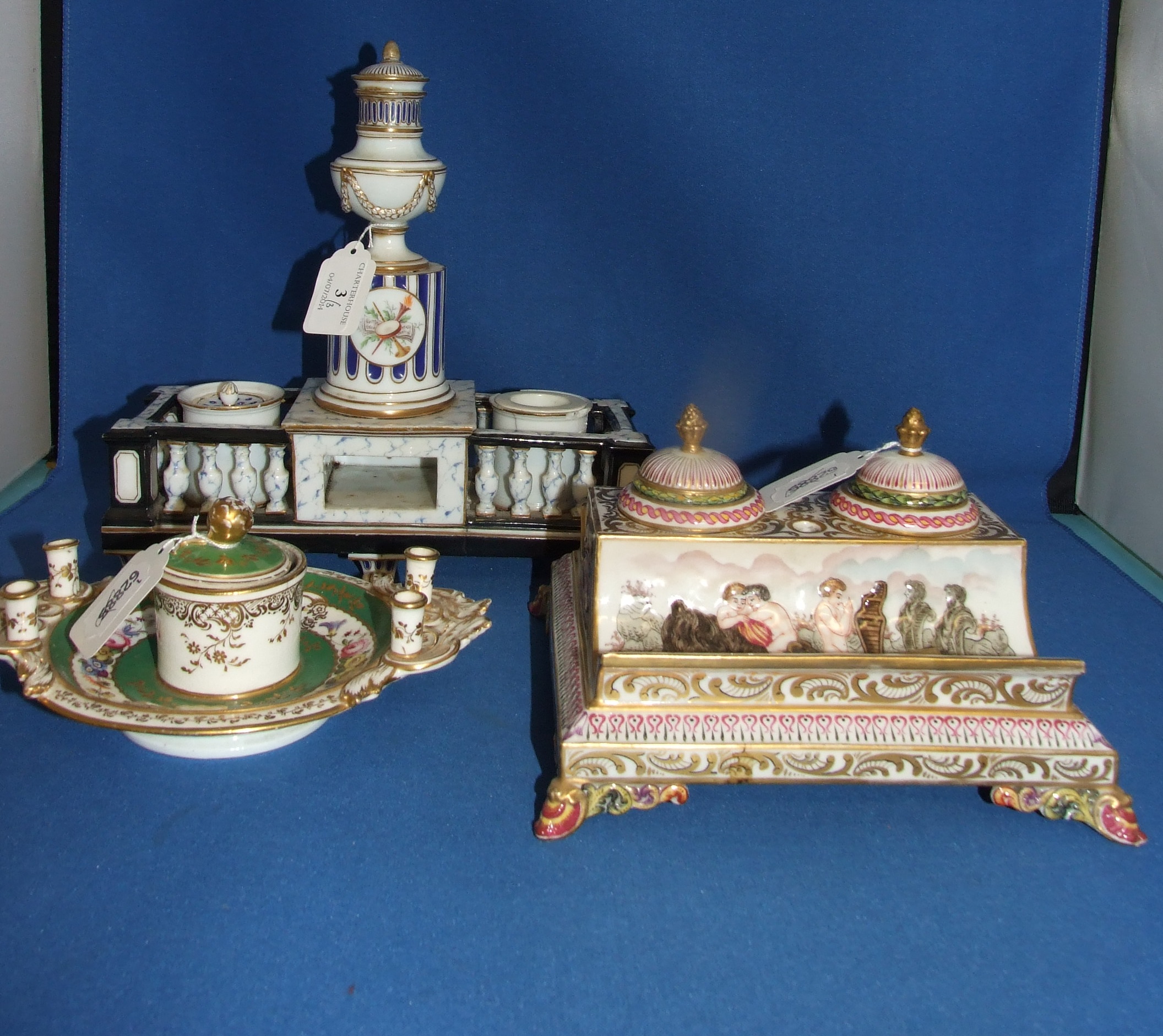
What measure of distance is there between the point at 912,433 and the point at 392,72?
54.5 inches

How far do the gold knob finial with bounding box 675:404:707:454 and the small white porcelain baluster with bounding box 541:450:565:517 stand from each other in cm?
71

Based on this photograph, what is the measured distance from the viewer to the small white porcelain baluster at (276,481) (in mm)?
2734

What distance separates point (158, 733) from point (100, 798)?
0.58 feet

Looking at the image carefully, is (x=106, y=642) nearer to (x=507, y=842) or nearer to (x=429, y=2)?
(x=507, y=842)

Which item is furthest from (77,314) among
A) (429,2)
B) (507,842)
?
(507,842)

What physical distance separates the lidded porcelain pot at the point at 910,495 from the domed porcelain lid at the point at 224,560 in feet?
3.20

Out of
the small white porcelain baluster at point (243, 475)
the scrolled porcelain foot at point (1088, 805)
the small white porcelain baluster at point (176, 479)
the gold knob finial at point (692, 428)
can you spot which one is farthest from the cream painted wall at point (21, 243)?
the scrolled porcelain foot at point (1088, 805)

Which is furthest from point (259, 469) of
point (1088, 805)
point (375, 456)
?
point (1088, 805)

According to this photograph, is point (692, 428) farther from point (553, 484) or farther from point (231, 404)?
point (231, 404)

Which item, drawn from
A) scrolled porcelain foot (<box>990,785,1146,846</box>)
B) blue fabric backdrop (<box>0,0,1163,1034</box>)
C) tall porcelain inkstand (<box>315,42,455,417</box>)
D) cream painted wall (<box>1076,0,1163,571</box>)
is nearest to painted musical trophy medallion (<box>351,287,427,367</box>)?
tall porcelain inkstand (<box>315,42,455,417</box>)

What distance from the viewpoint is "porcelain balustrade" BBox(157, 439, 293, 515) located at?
2.73 meters

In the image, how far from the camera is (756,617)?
206cm

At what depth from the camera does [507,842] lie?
1.93 m

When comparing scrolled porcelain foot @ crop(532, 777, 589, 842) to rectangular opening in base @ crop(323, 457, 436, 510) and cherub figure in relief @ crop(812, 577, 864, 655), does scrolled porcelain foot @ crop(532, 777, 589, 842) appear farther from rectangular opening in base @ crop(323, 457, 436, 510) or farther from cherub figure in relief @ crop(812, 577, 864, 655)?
rectangular opening in base @ crop(323, 457, 436, 510)
